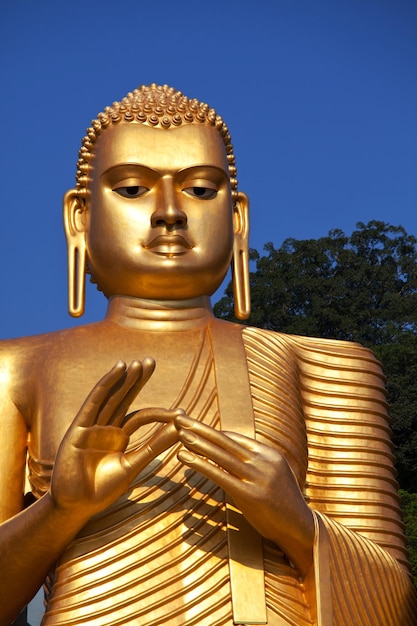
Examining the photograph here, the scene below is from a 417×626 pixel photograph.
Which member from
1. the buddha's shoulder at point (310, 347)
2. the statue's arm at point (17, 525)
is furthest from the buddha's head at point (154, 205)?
the statue's arm at point (17, 525)

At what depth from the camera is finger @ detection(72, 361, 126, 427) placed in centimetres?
480

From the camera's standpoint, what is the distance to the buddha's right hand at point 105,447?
4906 millimetres

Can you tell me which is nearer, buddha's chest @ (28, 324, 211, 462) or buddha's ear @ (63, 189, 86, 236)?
buddha's chest @ (28, 324, 211, 462)

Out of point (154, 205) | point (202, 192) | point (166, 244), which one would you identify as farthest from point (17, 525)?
point (202, 192)

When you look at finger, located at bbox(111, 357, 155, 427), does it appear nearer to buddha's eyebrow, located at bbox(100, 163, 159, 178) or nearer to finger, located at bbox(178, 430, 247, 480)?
finger, located at bbox(178, 430, 247, 480)

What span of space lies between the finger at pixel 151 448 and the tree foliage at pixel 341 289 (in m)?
16.9

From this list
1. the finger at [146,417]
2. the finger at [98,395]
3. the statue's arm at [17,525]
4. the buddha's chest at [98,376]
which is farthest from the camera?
the buddha's chest at [98,376]

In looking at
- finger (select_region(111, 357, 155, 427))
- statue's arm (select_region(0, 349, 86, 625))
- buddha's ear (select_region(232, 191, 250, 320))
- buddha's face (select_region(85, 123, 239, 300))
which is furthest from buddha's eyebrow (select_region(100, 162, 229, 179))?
finger (select_region(111, 357, 155, 427))

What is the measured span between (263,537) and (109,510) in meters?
0.68

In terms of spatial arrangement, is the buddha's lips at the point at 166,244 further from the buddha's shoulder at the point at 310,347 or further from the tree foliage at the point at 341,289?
the tree foliage at the point at 341,289

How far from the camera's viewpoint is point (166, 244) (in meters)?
6.06

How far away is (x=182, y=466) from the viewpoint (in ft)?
18.3

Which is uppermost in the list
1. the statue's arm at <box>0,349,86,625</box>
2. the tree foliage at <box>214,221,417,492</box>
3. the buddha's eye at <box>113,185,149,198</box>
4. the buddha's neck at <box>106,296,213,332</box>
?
the tree foliage at <box>214,221,417,492</box>

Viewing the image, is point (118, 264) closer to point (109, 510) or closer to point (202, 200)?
point (202, 200)
